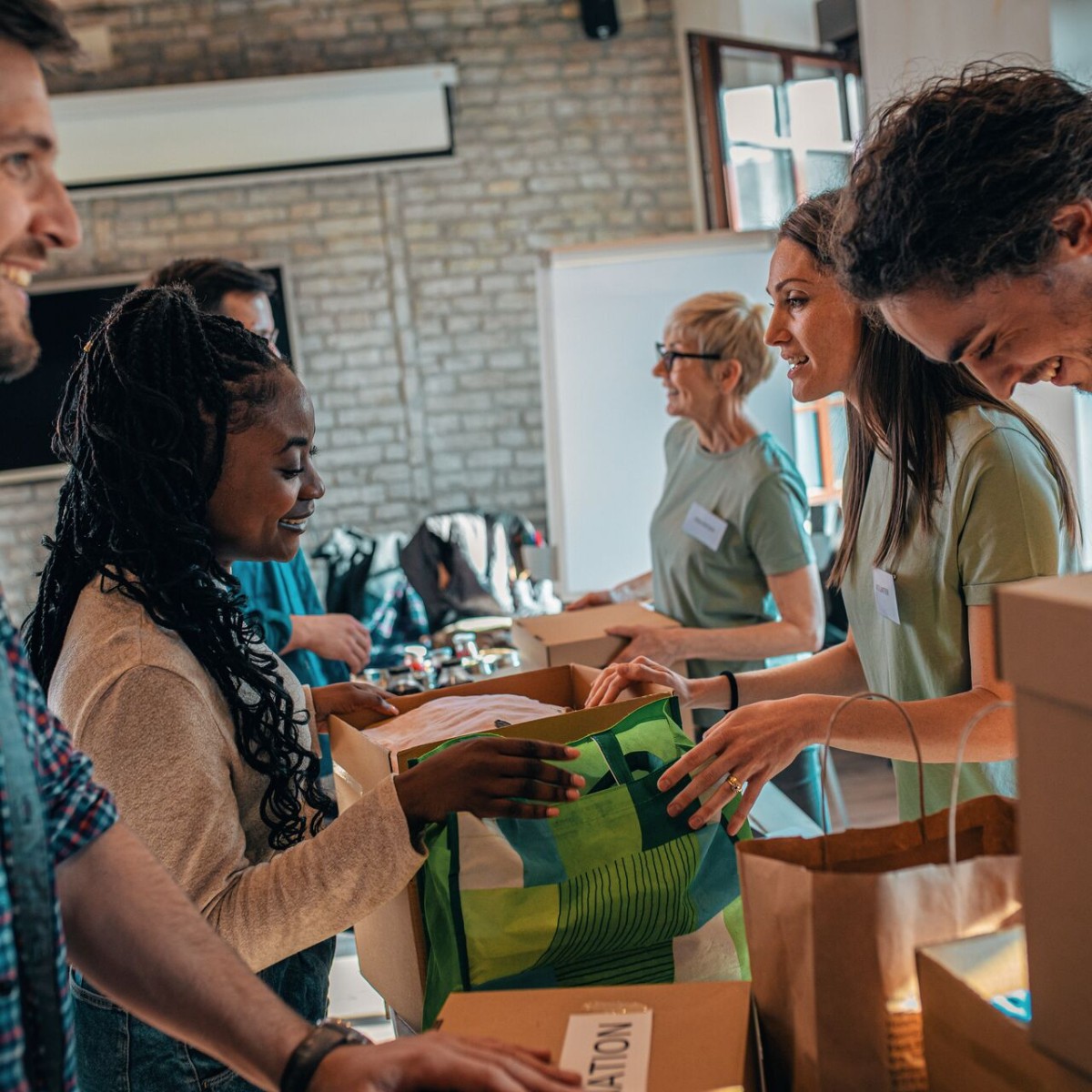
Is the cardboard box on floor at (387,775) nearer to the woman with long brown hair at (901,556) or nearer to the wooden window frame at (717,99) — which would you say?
the woman with long brown hair at (901,556)

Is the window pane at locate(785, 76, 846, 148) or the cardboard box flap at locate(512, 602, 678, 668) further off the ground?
the window pane at locate(785, 76, 846, 148)

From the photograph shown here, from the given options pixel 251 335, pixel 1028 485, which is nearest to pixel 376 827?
pixel 251 335

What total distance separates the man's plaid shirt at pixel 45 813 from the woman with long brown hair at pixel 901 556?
534 mm

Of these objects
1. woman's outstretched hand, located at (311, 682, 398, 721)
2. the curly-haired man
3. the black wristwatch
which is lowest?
the black wristwatch

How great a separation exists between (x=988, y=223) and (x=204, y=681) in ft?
2.94

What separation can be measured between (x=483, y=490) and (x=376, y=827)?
524 centimetres

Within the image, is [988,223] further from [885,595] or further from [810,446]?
[810,446]

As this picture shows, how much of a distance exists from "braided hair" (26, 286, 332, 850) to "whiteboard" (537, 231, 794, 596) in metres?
2.76

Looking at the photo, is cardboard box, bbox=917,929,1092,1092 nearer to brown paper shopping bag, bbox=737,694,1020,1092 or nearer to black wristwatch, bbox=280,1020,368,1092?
brown paper shopping bag, bbox=737,694,1020,1092

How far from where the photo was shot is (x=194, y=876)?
1.09 m

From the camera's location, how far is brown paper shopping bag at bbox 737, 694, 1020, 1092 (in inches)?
29.2

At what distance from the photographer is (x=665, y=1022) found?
0.85 m

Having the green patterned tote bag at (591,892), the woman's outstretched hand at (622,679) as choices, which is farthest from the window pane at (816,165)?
the green patterned tote bag at (591,892)

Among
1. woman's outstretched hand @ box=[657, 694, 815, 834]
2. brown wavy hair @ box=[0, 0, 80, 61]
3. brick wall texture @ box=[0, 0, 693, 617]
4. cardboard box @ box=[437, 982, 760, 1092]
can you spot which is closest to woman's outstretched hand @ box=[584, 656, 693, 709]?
woman's outstretched hand @ box=[657, 694, 815, 834]
